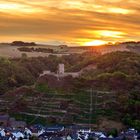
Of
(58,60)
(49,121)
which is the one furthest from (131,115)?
(58,60)

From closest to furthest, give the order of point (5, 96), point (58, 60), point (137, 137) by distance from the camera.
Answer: point (137, 137), point (5, 96), point (58, 60)

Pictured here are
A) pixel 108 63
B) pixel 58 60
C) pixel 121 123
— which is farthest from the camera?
pixel 58 60

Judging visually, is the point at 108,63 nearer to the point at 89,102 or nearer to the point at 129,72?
the point at 129,72

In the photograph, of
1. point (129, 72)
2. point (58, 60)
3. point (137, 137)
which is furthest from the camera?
point (58, 60)

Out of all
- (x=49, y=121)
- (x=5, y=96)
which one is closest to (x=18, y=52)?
(x=5, y=96)

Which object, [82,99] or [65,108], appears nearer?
[65,108]

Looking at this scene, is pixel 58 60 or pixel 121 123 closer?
pixel 121 123

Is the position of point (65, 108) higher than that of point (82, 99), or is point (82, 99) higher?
point (82, 99)

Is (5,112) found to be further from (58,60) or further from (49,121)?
(58,60)

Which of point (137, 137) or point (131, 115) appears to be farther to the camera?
point (131, 115)
